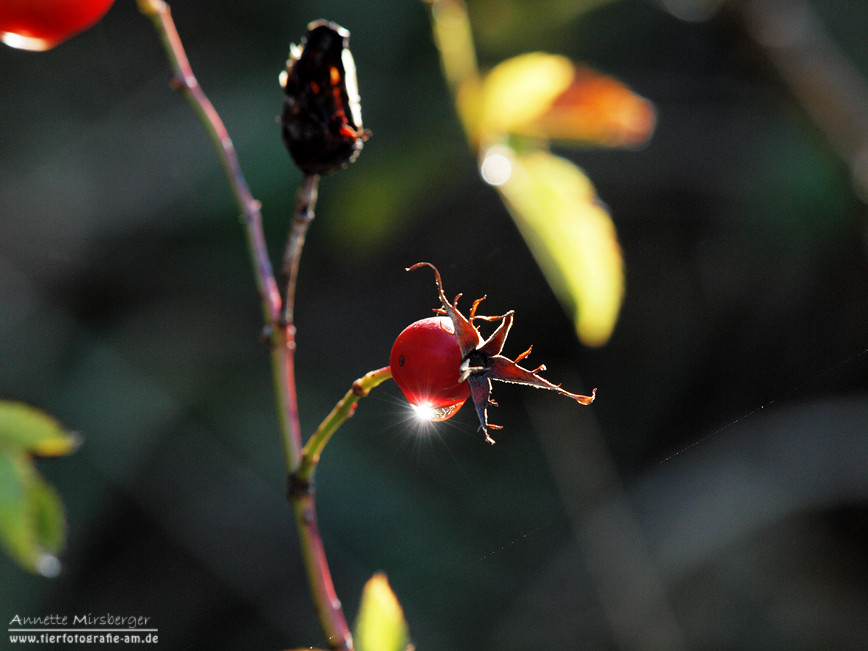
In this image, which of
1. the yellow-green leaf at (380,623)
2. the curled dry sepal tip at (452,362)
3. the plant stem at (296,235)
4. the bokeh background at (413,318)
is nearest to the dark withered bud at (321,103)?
the plant stem at (296,235)

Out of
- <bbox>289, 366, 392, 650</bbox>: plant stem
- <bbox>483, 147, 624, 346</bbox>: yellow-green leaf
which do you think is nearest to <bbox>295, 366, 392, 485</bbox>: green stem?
<bbox>289, 366, 392, 650</bbox>: plant stem

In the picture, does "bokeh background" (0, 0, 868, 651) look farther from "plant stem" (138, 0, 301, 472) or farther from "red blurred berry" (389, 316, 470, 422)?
"red blurred berry" (389, 316, 470, 422)

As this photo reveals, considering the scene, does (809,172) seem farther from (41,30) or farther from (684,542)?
(41,30)

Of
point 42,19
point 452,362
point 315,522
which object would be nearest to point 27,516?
point 315,522

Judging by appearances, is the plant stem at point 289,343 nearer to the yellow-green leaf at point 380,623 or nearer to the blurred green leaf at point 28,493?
the yellow-green leaf at point 380,623


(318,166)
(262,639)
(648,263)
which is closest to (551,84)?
(318,166)

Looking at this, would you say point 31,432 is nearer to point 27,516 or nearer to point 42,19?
point 27,516

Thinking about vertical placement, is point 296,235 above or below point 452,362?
above
